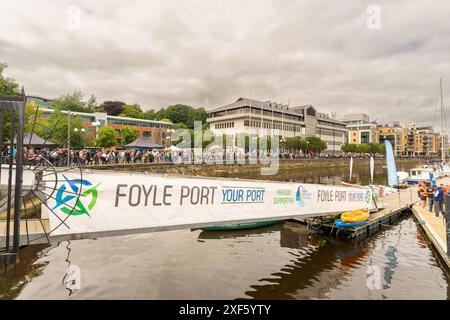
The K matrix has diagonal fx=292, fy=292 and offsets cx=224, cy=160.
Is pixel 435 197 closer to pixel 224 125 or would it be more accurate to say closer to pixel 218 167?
pixel 218 167

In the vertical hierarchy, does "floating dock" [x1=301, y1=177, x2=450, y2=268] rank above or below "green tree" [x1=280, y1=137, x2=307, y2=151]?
below

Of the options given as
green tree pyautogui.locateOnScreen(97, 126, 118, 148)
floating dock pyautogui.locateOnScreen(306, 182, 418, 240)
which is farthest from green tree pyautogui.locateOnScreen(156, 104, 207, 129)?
floating dock pyautogui.locateOnScreen(306, 182, 418, 240)

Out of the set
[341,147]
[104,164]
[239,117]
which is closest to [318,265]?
[104,164]

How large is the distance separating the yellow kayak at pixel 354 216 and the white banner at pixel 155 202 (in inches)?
263

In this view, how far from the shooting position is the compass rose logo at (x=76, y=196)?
8203 millimetres

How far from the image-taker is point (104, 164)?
3731 cm

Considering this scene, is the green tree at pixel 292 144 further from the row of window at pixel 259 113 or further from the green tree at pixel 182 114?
the green tree at pixel 182 114

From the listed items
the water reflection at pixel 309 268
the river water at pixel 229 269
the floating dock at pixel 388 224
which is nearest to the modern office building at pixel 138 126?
the floating dock at pixel 388 224

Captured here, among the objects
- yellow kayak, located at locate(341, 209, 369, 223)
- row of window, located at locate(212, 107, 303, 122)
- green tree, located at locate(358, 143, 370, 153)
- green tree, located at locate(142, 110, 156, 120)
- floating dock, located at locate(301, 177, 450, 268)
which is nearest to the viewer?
floating dock, located at locate(301, 177, 450, 268)

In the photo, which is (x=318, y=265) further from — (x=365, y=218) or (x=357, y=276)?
(x=365, y=218)

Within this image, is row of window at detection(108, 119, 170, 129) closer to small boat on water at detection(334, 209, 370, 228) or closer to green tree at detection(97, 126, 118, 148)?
green tree at detection(97, 126, 118, 148)

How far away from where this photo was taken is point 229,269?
14.4 meters

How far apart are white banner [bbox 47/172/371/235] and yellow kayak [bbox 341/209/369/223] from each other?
22.0 ft

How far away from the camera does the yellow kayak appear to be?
1920 centimetres
